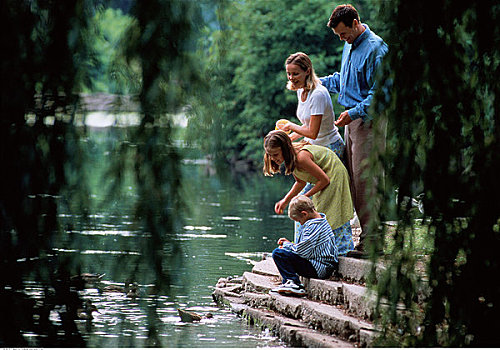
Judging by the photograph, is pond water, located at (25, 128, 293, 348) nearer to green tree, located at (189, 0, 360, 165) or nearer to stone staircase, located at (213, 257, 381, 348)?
stone staircase, located at (213, 257, 381, 348)

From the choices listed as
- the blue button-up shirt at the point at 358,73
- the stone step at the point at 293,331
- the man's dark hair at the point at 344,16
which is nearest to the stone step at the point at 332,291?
the stone step at the point at 293,331

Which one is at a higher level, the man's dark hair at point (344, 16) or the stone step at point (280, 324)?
the man's dark hair at point (344, 16)

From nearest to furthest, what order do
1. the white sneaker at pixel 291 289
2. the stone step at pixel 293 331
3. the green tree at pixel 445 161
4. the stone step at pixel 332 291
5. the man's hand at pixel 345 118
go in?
the green tree at pixel 445 161 → the stone step at pixel 293 331 → the stone step at pixel 332 291 → the man's hand at pixel 345 118 → the white sneaker at pixel 291 289

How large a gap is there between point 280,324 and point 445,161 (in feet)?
8.36

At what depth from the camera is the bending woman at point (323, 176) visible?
827 cm

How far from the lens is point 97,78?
14.4 feet

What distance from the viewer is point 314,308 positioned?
745cm

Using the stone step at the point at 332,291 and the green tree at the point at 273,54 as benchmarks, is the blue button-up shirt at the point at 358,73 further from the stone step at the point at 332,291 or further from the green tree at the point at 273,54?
the green tree at the point at 273,54

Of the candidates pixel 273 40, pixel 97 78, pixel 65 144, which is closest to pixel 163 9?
pixel 97 78

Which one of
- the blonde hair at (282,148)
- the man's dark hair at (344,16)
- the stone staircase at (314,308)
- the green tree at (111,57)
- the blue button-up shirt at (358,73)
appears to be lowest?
the stone staircase at (314,308)

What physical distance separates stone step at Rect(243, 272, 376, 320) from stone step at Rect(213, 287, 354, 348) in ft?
0.62

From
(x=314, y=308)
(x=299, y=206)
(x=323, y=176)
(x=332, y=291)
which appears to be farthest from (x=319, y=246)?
(x=314, y=308)

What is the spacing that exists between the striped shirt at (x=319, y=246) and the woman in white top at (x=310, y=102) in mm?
892

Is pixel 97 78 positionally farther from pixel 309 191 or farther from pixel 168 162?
pixel 309 191
